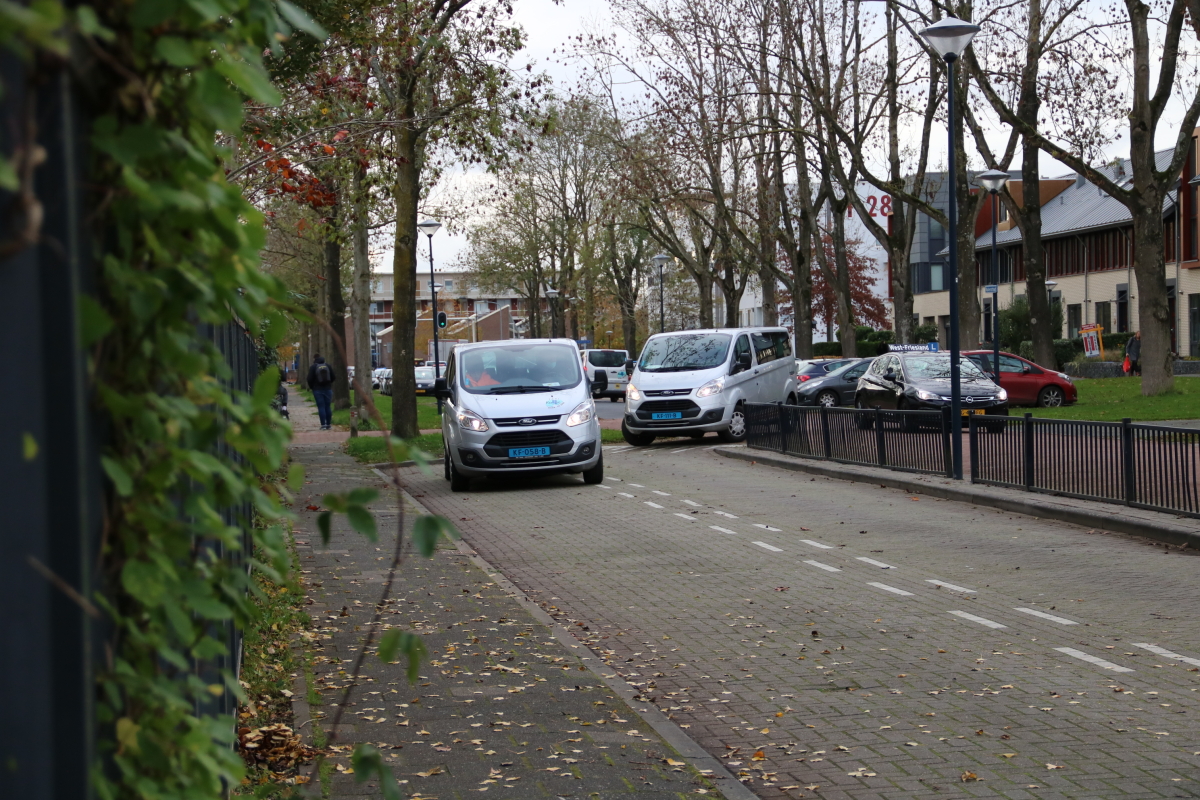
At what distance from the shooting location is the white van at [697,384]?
2488 centimetres

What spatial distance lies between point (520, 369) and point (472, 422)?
132cm

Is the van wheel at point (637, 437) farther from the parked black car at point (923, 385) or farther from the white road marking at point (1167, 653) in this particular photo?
the white road marking at point (1167, 653)

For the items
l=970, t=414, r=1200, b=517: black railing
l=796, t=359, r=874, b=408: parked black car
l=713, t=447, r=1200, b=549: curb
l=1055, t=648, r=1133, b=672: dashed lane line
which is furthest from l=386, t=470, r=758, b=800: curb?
l=796, t=359, r=874, b=408: parked black car

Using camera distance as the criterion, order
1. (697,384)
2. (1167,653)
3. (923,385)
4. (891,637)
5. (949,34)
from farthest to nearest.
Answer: (923,385)
(697,384)
(949,34)
(891,637)
(1167,653)

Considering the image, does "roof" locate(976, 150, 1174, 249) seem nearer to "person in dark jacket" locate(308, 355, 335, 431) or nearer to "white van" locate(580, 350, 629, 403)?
"white van" locate(580, 350, 629, 403)

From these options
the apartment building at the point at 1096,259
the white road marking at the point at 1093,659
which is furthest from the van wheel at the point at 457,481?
the apartment building at the point at 1096,259

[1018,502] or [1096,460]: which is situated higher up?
[1096,460]

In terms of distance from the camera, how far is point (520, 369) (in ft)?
60.0

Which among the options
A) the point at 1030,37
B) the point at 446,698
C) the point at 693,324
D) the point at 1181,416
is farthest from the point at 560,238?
the point at 446,698

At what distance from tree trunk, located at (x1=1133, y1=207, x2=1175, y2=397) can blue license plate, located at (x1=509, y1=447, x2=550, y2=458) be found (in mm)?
16137

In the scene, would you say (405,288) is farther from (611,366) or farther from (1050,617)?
(611,366)

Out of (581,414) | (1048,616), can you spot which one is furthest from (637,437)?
(1048,616)

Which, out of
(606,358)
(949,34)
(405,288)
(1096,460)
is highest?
(949,34)

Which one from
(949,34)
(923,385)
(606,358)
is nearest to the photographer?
(949,34)
